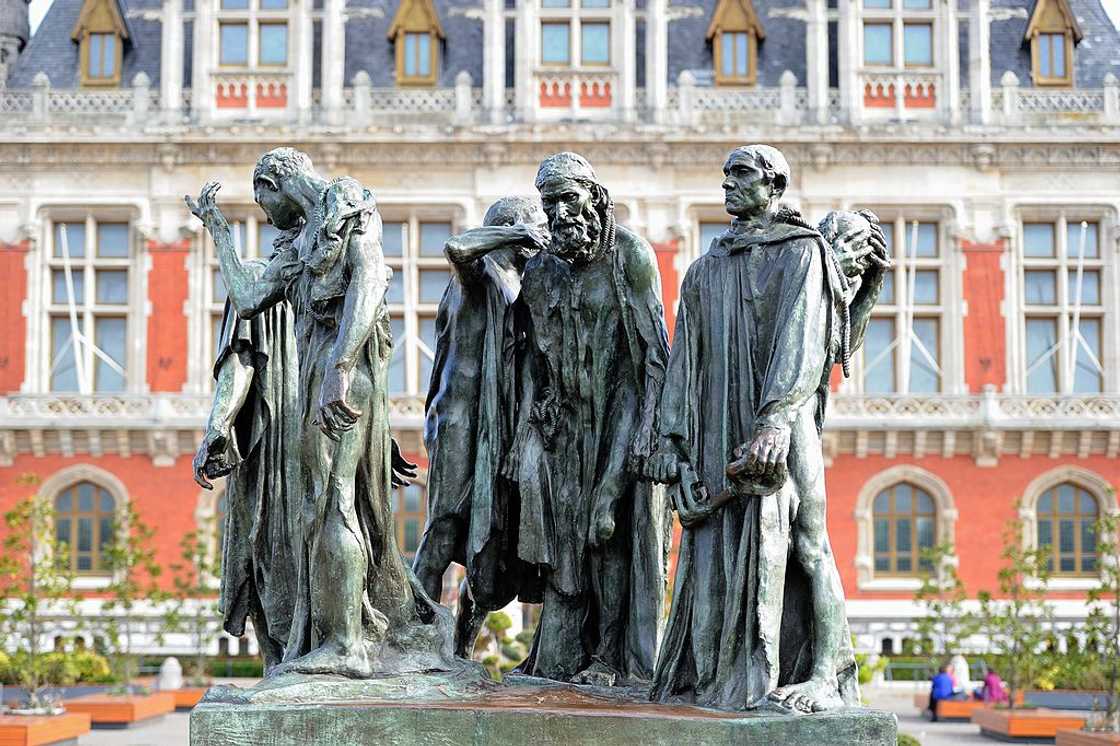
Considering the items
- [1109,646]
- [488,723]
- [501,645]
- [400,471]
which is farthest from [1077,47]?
[488,723]

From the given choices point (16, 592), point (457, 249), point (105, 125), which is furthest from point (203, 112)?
point (457, 249)

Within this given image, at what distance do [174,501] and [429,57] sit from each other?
8.84 metres

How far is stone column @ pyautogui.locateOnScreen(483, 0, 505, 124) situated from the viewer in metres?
28.8

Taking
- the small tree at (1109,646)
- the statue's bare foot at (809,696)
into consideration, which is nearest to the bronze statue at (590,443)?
the statue's bare foot at (809,696)

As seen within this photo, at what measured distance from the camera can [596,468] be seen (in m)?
6.33

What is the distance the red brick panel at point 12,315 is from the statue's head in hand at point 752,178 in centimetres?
2505

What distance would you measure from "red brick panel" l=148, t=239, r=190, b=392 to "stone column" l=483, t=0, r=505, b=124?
225 inches

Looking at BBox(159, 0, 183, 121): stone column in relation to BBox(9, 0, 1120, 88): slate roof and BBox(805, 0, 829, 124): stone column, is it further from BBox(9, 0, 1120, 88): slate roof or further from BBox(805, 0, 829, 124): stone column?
BBox(805, 0, 829, 124): stone column

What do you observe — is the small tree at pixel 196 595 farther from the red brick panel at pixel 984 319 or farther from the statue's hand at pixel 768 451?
the statue's hand at pixel 768 451

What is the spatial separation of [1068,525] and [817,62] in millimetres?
8908

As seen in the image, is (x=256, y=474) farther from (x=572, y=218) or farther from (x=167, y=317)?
(x=167, y=317)

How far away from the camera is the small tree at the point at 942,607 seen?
24.5 m

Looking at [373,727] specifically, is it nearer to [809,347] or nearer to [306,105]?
[809,347]

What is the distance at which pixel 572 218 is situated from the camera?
6.24 metres
